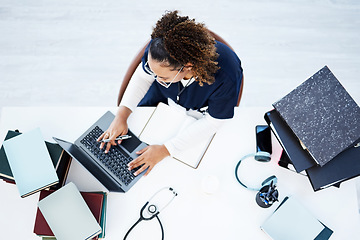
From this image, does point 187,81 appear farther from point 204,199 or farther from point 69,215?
point 69,215

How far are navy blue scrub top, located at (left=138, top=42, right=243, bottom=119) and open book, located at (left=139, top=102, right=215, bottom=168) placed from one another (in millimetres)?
70

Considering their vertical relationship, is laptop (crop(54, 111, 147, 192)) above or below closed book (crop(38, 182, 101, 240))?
above

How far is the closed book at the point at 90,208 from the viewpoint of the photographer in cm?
119

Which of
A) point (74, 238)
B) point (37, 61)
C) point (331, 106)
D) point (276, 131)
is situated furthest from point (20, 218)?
point (37, 61)

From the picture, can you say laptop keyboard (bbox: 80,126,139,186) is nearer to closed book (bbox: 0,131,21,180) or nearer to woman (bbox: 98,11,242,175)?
woman (bbox: 98,11,242,175)

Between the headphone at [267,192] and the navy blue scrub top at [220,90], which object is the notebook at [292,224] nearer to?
the headphone at [267,192]

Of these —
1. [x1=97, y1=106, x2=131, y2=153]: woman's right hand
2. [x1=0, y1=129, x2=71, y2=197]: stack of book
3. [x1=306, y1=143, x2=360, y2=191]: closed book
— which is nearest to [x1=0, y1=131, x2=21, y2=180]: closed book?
[x1=0, y1=129, x2=71, y2=197]: stack of book

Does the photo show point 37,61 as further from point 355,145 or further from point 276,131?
point 355,145

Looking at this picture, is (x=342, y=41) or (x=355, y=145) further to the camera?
(x=342, y=41)

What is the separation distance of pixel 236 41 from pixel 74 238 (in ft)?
6.37

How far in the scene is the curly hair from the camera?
1089 millimetres

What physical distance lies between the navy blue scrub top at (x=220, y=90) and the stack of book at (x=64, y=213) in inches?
21.9

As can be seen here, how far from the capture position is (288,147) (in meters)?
1.25

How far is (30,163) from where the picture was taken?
1.22 m
